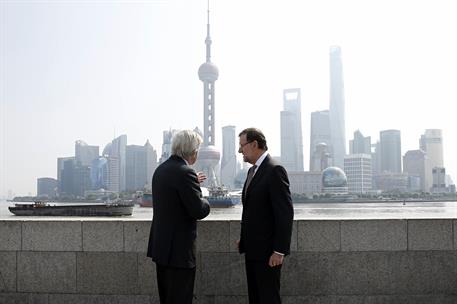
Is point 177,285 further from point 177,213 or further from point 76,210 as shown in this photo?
point 76,210

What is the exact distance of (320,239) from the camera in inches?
205

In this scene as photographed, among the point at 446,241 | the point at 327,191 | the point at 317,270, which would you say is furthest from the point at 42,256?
the point at 327,191

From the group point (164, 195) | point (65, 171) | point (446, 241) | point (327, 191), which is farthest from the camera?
point (65, 171)

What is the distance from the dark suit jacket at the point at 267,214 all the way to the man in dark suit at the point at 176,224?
0.40 meters

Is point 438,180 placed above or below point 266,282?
below

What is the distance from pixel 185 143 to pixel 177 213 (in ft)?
1.91

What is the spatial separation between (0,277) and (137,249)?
1600mm

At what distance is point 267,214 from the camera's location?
404 cm

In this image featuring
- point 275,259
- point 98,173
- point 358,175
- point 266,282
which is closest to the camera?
point 275,259

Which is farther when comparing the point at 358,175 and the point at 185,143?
the point at 358,175

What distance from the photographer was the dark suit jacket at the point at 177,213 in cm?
392

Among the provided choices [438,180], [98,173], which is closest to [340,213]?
[98,173]

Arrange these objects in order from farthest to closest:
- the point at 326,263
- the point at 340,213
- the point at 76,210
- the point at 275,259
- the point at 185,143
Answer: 1. the point at 340,213
2. the point at 76,210
3. the point at 326,263
4. the point at 185,143
5. the point at 275,259

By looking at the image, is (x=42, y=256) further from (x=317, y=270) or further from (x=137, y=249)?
(x=317, y=270)
